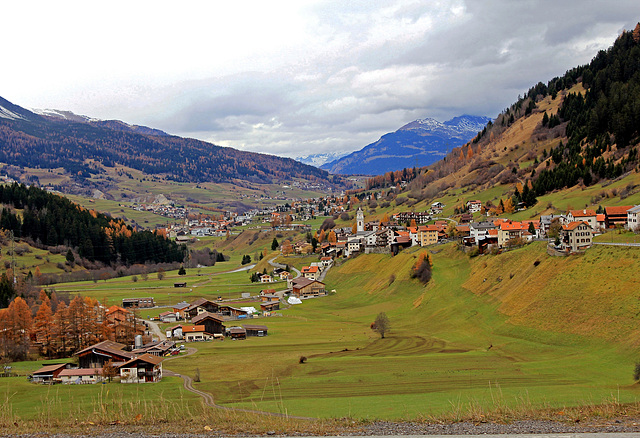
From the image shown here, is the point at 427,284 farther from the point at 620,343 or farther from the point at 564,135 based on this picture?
the point at 564,135

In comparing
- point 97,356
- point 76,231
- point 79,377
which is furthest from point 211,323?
point 76,231

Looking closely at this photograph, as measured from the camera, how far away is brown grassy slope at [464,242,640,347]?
35062 millimetres

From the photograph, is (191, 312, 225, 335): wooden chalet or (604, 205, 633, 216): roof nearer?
(191, 312, 225, 335): wooden chalet

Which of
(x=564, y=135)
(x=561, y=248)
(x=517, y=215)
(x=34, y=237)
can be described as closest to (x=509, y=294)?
(x=561, y=248)

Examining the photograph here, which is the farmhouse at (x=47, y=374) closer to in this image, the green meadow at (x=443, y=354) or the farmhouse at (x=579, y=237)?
the green meadow at (x=443, y=354)

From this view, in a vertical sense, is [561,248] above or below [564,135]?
below

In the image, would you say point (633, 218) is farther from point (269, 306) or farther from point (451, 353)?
point (269, 306)

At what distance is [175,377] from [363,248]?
2744 inches

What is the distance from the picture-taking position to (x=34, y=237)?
114m

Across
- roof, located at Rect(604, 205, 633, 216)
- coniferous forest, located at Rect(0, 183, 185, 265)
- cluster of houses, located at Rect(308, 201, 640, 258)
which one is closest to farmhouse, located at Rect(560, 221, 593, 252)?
cluster of houses, located at Rect(308, 201, 640, 258)

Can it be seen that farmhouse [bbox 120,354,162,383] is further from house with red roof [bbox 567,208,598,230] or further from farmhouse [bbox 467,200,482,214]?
farmhouse [bbox 467,200,482,214]

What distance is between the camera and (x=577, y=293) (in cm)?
4031

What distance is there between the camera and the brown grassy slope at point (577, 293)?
1380 inches

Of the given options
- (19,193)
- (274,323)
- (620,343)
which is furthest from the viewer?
(19,193)
